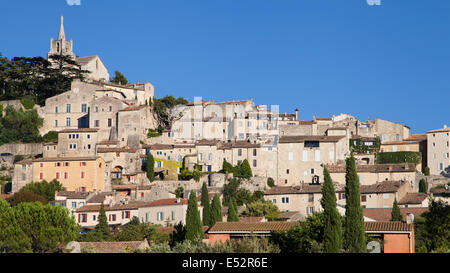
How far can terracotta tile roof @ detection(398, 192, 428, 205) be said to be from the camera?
2243 inches

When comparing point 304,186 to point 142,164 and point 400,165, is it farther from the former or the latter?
point 142,164

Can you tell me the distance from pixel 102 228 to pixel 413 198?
25101 millimetres

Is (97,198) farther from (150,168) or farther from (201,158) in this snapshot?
(201,158)

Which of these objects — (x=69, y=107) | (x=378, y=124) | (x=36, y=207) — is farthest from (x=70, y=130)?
(x=378, y=124)

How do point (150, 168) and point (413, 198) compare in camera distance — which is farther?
point (150, 168)

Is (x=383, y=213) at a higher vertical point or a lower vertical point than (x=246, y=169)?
lower

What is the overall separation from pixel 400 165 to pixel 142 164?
24.4 m

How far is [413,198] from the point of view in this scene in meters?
58.2

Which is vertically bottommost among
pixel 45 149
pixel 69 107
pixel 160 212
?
pixel 160 212

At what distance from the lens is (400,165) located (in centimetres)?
6738

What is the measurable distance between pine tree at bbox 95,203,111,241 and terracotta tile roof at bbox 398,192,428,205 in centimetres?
2289

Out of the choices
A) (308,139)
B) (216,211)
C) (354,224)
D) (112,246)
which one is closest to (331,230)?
(354,224)

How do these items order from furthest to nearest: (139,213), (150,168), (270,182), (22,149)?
1. (22,149)
2. (150,168)
3. (270,182)
4. (139,213)
